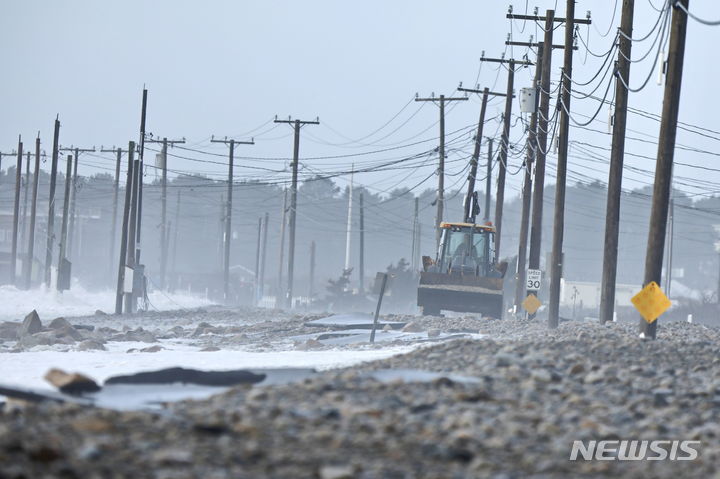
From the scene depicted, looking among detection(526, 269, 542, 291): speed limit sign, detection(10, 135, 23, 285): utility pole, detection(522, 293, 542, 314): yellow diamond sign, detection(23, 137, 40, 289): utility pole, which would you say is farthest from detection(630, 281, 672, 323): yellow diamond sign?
detection(10, 135, 23, 285): utility pole

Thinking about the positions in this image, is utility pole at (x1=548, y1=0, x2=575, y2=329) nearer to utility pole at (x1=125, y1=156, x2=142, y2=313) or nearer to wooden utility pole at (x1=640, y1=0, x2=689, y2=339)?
wooden utility pole at (x1=640, y1=0, x2=689, y2=339)

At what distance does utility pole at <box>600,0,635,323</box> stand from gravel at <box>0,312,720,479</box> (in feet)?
45.6

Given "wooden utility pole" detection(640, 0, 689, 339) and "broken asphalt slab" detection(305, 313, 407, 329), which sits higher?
"wooden utility pole" detection(640, 0, 689, 339)

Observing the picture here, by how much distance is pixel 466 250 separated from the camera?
4153cm

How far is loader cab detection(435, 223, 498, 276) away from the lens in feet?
136

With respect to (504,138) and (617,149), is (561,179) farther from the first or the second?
(504,138)

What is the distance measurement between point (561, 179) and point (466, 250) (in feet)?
27.3

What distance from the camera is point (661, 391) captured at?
→ 45.1 ft

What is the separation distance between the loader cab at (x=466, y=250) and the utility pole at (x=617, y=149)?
12.1 meters

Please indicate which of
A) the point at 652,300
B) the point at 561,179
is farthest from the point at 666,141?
the point at 561,179

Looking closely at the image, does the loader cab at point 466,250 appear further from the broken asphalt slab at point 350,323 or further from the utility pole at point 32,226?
the utility pole at point 32,226

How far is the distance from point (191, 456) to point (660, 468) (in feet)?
12.5

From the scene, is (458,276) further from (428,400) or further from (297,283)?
(297,283)

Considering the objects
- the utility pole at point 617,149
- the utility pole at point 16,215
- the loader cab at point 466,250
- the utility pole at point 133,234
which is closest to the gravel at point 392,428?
the utility pole at point 617,149
